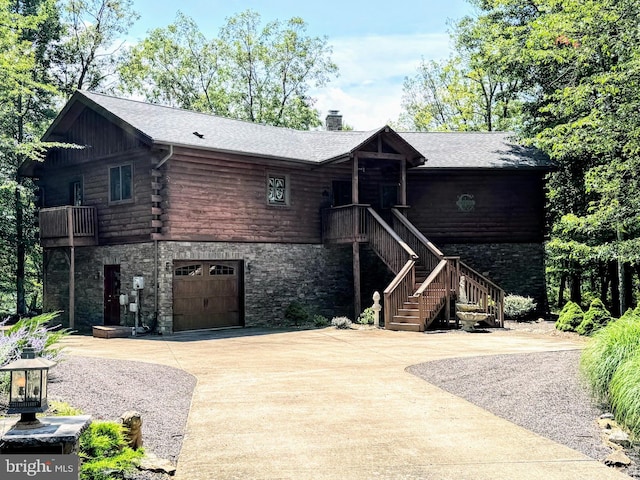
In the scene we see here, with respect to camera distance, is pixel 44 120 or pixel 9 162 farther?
pixel 44 120

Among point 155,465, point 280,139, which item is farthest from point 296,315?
point 155,465

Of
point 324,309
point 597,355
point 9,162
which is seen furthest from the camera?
point 9,162

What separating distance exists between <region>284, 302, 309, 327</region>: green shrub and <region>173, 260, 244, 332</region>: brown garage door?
1.54 meters

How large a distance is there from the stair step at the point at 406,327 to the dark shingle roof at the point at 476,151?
23.4 feet

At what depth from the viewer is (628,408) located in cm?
630

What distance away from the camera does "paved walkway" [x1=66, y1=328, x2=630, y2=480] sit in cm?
523

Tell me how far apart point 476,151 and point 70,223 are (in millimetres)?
14837

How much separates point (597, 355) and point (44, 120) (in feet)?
88.4

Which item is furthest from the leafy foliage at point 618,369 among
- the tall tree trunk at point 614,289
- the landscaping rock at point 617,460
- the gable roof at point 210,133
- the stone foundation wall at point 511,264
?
the tall tree trunk at point 614,289

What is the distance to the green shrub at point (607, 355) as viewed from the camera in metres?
7.19

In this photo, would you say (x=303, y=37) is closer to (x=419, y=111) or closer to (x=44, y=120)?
(x=419, y=111)

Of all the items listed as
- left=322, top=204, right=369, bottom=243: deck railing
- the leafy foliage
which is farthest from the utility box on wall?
the leafy foliage

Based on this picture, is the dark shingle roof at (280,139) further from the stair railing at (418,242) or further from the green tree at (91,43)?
the green tree at (91,43)

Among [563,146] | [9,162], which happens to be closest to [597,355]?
[563,146]
